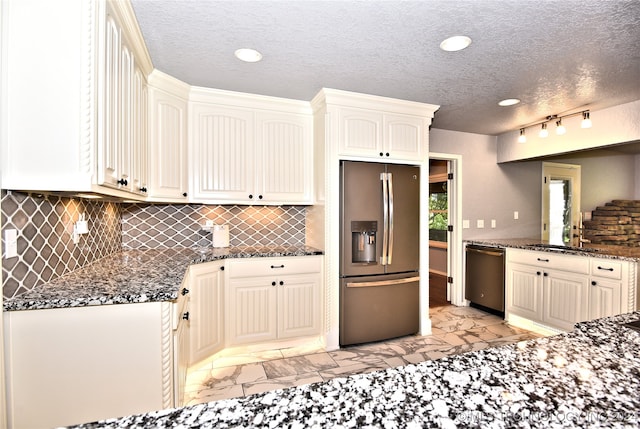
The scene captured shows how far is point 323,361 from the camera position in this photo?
2.67 m

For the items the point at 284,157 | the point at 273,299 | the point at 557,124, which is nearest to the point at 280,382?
the point at 273,299

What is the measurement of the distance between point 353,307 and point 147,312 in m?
1.86

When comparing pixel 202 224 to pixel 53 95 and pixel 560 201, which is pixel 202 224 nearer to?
pixel 53 95

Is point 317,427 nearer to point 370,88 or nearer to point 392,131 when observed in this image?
point 370,88

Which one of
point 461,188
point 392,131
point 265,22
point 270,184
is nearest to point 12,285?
point 265,22

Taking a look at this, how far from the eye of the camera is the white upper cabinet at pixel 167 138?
249 centimetres

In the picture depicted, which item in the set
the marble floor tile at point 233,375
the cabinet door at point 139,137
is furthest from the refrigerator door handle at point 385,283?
the cabinet door at point 139,137

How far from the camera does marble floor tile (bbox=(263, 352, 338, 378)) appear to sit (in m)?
2.49

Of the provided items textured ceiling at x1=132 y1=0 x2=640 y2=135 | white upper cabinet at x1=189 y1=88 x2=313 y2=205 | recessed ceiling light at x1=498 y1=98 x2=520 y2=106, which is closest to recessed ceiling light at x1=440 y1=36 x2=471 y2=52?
textured ceiling at x1=132 y1=0 x2=640 y2=135

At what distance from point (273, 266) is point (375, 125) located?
62.3 inches

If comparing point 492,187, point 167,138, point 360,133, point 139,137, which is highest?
point 360,133

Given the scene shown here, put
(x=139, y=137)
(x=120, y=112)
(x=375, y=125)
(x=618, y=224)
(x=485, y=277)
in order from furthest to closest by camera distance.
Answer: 1. (x=618, y=224)
2. (x=485, y=277)
3. (x=375, y=125)
4. (x=139, y=137)
5. (x=120, y=112)

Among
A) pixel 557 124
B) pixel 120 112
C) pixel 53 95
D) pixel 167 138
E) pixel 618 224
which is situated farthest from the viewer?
pixel 618 224

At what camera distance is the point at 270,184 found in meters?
3.07
